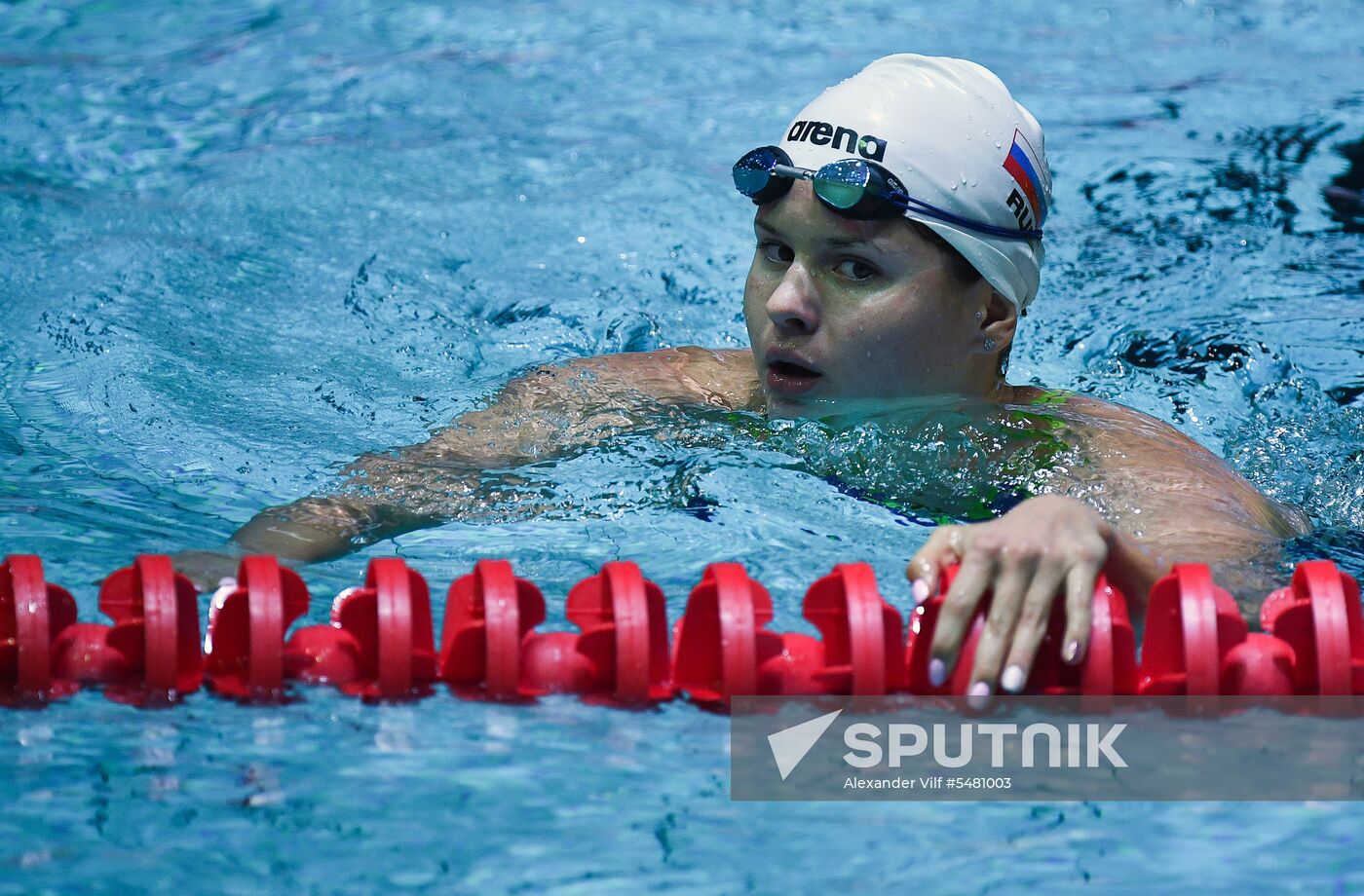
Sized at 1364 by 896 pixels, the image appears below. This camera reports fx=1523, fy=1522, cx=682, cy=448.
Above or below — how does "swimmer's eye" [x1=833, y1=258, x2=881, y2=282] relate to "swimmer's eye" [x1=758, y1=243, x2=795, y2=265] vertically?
below

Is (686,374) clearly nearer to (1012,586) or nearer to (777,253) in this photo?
(777,253)

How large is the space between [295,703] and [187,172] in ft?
12.3

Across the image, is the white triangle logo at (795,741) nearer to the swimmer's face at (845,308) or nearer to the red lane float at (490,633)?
the red lane float at (490,633)

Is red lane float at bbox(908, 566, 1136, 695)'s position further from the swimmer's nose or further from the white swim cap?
the white swim cap

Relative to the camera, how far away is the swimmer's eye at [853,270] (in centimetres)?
302

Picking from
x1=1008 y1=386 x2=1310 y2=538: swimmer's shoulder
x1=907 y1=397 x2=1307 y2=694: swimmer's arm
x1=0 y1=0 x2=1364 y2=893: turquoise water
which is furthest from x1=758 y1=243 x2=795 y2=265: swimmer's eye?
x1=907 y1=397 x2=1307 y2=694: swimmer's arm

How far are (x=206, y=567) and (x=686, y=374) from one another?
1.49 metres

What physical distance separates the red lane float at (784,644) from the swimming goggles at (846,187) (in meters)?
1.04

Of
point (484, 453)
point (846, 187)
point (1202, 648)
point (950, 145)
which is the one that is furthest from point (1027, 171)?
point (1202, 648)

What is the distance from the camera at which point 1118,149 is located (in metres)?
5.81

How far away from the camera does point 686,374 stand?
3.62 metres

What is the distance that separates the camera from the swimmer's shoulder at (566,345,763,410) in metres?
3.49

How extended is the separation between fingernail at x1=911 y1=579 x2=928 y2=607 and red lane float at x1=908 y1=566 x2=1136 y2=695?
0.08ft

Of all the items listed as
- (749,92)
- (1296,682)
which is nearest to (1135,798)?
Answer: (1296,682)
